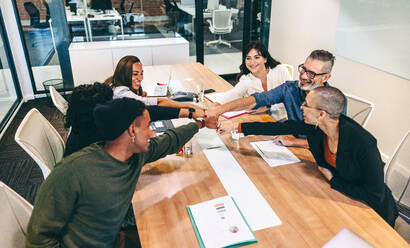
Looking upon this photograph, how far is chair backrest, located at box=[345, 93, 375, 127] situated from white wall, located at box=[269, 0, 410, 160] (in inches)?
47.9

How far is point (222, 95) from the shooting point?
3.29 meters

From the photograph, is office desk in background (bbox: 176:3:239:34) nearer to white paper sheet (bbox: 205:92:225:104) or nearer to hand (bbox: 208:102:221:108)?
white paper sheet (bbox: 205:92:225:104)

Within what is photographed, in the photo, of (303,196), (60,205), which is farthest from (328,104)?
(60,205)

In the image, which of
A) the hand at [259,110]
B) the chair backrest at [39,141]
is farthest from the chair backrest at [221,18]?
the chair backrest at [39,141]

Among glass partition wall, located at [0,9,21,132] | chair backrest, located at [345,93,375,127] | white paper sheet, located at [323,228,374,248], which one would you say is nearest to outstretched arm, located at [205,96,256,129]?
chair backrest, located at [345,93,375,127]

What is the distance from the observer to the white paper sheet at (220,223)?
1449 millimetres

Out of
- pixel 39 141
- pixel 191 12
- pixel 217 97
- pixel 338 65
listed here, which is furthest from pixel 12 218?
pixel 191 12

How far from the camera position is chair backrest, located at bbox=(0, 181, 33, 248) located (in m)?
1.38

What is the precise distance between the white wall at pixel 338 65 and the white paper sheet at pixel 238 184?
7.32 ft

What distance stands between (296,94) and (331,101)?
0.80 metres

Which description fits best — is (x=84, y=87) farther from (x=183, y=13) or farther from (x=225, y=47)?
(x=225, y=47)

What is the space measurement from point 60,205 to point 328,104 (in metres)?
1.43

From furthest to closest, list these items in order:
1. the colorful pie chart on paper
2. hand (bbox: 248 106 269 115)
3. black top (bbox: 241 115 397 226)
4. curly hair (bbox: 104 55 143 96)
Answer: hand (bbox: 248 106 269 115) → curly hair (bbox: 104 55 143 96) → black top (bbox: 241 115 397 226) → the colorful pie chart on paper

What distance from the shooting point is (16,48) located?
16.5ft
